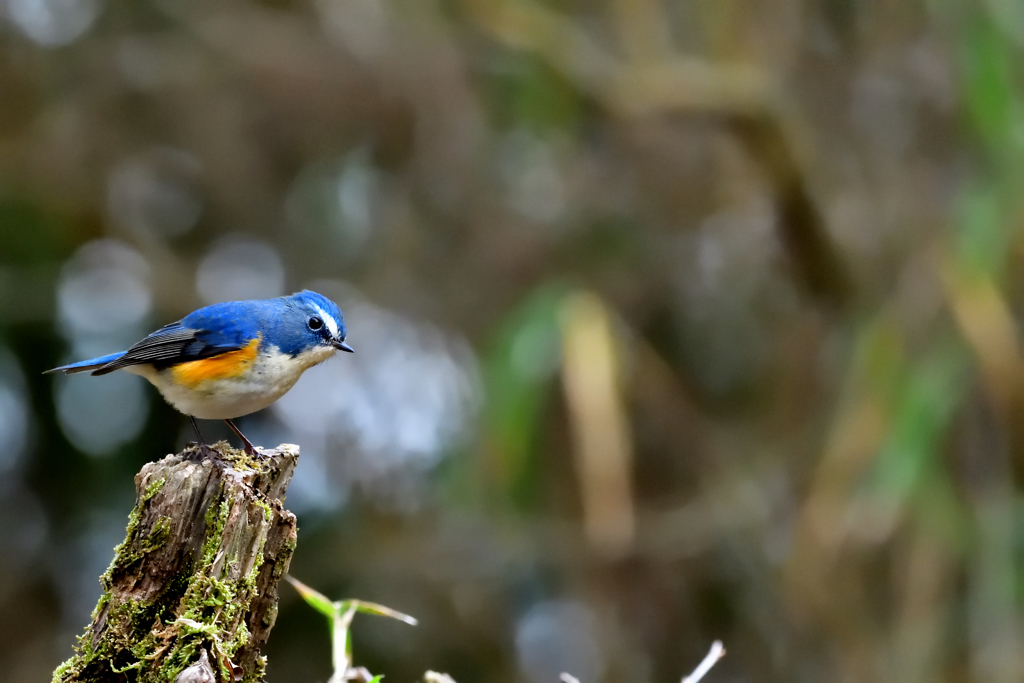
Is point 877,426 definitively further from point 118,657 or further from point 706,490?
point 118,657

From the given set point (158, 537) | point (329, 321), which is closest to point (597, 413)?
point (329, 321)

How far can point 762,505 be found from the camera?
640cm

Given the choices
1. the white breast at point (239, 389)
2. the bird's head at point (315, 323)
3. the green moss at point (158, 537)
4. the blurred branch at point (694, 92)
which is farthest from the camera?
the blurred branch at point (694, 92)

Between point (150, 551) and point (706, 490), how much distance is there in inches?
187

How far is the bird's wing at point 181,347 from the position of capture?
3.43 metres

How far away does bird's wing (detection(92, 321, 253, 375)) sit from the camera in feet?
11.2

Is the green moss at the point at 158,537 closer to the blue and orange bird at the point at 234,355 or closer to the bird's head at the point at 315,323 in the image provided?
the blue and orange bird at the point at 234,355

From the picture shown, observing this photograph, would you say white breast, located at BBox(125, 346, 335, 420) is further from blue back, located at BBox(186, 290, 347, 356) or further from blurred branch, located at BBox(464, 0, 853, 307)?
blurred branch, located at BBox(464, 0, 853, 307)

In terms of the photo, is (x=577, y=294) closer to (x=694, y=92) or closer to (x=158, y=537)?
(x=694, y=92)

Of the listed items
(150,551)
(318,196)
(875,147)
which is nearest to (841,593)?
(875,147)

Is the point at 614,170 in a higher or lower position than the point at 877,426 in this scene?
higher

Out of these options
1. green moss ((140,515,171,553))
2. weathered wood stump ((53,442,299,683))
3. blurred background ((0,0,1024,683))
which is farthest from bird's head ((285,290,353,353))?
blurred background ((0,0,1024,683))

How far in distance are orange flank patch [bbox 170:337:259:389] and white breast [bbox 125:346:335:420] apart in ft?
0.05

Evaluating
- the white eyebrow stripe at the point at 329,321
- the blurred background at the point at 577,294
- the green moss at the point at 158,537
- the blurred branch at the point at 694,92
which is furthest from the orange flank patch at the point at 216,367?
the blurred branch at the point at 694,92
